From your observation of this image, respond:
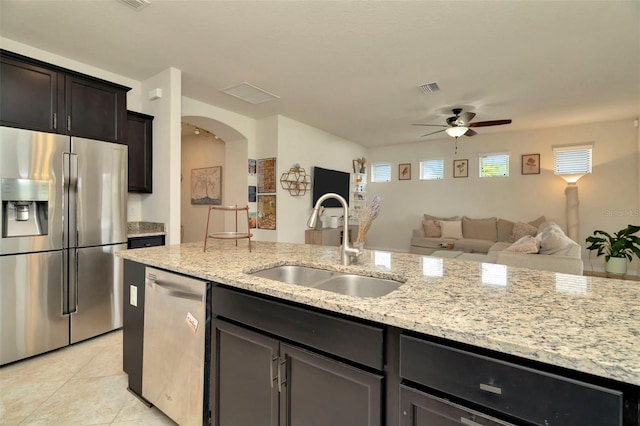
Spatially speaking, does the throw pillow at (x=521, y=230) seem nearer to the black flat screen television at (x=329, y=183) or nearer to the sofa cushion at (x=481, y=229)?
the sofa cushion at (x=481, y=229)

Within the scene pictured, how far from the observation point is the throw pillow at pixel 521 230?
5.44 meters

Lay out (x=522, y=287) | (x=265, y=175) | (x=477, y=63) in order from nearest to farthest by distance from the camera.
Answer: (x=522, y=287)
(x=477, y=63)
(x=265, y=175)

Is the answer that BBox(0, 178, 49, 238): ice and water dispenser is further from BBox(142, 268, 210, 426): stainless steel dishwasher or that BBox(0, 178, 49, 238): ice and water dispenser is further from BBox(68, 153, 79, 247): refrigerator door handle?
BBox(142, 268, 210, 426): stainless steel dishwasher

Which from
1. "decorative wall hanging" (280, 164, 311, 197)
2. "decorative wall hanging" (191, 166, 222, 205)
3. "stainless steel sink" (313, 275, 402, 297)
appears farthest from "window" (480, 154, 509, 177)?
"stainless steel sink" (313, 275, 402, 297)

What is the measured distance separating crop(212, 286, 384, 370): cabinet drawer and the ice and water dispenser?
6.83 ft

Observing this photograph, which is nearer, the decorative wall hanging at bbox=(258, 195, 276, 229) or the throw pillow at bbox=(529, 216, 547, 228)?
the decorative wall hanging at bbox=(258, 195, 276, 229)

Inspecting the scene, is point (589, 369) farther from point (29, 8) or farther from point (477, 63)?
point (29, 8)

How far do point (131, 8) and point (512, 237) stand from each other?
21.2 feet

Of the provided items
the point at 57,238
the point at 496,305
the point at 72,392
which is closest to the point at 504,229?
the point at 496,305

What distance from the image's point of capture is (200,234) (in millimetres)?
5965

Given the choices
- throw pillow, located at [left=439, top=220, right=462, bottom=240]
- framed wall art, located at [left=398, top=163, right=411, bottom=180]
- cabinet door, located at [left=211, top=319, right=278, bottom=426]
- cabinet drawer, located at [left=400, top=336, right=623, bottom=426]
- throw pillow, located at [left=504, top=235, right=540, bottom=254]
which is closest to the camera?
cabinet drawer, located at [left=400, top=336, right=623, bottom=426]

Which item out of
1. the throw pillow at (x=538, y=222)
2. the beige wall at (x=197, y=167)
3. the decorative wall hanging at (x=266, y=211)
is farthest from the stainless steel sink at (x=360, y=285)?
the throw pillow at (x=538, y=222)

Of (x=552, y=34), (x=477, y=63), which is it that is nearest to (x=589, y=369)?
(x=552, y=34)

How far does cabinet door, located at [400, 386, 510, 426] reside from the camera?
770 millimetres
